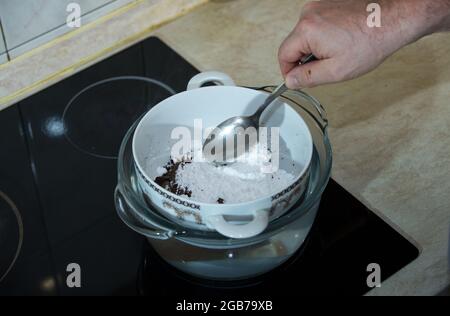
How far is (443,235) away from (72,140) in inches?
19.7

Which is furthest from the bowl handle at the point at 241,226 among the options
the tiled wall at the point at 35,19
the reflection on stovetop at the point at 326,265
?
the tiled wall at the point at 35,19

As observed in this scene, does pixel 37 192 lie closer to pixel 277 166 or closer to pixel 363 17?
pixel 277 166

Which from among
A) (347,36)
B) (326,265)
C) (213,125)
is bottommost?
(326,265)

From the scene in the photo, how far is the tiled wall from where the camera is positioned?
A: 96 cm

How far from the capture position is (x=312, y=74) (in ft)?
2.68

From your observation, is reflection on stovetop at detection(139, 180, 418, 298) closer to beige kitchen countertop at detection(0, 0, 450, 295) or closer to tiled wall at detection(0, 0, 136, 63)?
beige kitchen countertop at detection(0, 0, 450, 295)

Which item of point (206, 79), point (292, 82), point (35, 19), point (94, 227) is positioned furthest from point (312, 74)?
point (35, 19)

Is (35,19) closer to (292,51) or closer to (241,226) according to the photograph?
(292,51)

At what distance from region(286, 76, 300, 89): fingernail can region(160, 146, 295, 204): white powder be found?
94 millimetres

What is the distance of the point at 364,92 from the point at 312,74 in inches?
9.4

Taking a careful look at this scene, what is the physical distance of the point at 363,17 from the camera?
32.1 inches

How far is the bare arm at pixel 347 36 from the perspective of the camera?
808 mm

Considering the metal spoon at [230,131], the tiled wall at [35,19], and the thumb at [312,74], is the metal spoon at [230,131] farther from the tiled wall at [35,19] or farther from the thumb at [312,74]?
the tiled wall at [35,19]
